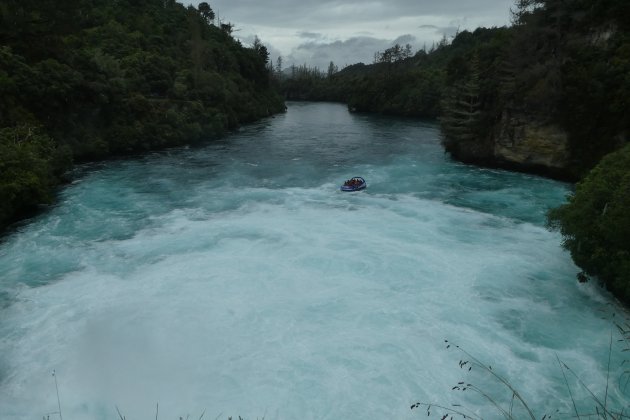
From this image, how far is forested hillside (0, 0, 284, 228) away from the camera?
3103 cm

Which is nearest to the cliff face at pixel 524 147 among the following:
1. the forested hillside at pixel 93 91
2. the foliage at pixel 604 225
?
the foliage at pixel 604 225

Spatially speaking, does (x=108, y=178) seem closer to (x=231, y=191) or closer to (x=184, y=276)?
(x=231, y=191)

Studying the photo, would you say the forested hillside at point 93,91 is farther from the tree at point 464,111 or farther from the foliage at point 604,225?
the tree at point 464,111

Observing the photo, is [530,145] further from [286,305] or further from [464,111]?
[286,305]

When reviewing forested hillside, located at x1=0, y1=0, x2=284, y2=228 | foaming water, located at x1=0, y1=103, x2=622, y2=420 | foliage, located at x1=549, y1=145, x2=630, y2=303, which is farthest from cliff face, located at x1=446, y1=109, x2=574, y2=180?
forested hillside, located at x1=0, y1=0, x2=284, y2=228

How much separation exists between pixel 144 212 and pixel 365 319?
17.8 metres

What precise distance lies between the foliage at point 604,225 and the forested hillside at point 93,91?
2796 cm

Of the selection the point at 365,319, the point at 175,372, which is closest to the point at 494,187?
the point at 365,319

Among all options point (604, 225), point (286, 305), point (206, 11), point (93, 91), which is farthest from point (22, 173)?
point (206, 11)

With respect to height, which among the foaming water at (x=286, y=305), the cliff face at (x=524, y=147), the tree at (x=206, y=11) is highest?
the tree at (x=206, y=11)

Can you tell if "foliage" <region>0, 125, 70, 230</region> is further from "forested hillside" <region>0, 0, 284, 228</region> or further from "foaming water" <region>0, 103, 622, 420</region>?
"foaming water" <region>0, 103, 622, 420</region>

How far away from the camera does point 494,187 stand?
3531 centimetres

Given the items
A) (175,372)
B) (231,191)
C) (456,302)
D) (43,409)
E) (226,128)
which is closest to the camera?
(43,409)

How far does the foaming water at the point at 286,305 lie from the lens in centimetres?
1342
